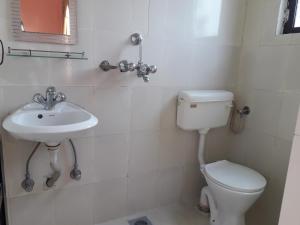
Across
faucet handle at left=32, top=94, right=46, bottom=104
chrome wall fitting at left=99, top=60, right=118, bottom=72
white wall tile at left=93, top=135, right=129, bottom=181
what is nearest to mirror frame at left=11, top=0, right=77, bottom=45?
chrome wall fitting at left=99, top=60, right=118, bottom=72

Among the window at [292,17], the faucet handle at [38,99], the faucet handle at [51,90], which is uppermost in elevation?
the window at [292,17]

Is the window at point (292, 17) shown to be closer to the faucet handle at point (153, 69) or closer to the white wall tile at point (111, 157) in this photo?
the faucet handle at point (153, 69)

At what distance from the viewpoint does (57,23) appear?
1379 millimetres

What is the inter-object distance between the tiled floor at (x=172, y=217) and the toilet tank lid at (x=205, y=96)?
2.99 feet

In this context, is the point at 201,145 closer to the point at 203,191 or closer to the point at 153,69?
the point at 203,191

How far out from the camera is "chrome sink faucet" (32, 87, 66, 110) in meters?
1.40

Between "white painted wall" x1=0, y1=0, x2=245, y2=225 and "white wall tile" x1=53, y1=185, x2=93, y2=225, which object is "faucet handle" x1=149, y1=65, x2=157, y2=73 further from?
"white wall tile" x1=53, y1=185, x2=93, y2=225

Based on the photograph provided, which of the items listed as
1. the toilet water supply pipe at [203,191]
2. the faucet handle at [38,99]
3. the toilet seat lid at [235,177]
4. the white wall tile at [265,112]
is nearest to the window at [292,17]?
the white wall tile at [265,112]

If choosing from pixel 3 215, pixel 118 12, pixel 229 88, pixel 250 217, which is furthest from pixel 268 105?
pixel 3 215

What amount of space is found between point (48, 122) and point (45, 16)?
0.59m

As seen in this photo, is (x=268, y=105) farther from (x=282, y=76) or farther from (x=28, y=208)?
(x=28, y=208)

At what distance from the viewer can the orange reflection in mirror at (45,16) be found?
1303 mm

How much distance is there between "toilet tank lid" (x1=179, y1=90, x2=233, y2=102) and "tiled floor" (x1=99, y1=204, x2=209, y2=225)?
0.91 meters

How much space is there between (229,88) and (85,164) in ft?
4.25
